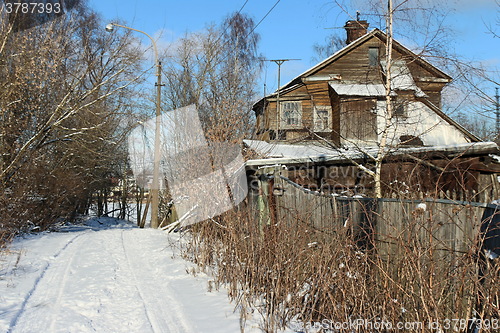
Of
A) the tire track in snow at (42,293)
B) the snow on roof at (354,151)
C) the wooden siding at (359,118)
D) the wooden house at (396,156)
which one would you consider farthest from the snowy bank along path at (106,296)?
the wooden siding at (359,118)

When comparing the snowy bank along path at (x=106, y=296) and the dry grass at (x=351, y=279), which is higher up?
the dry grass at (x=351, y=279)

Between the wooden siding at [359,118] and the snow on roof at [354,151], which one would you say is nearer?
the snow on roof at [354,151]

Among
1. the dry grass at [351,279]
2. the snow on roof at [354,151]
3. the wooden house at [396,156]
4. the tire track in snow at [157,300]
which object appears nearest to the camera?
the dry grass at [351,279]

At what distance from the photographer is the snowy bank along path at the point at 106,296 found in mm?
5043

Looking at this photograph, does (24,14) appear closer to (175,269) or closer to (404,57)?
(175,269)

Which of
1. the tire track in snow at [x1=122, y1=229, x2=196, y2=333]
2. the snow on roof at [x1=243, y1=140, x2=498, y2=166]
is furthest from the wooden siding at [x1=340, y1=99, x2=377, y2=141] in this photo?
the tire track in snow at [x1=122, y1=229, x2=196, y2=333]

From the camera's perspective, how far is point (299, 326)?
4.83 meters

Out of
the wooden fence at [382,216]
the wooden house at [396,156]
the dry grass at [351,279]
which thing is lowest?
the dry grass at [351,279]

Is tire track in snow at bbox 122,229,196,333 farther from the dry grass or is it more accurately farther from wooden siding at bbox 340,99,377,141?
wooden siding at bbox 340,99,377,141

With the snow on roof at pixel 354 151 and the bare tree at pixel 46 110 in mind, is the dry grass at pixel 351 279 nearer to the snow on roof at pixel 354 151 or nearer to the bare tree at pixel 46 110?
the snow on roof at pixel 354 151

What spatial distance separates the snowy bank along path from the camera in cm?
504

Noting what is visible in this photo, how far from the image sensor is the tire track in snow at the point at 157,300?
5023mm

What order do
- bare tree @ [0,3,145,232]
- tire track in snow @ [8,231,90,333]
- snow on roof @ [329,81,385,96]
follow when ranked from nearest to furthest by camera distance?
1. tire track in snow @ [8,231,90,333]
2. bare tree @ [0,3,145,232]
3. snow on roof @ [329,81,385,96]

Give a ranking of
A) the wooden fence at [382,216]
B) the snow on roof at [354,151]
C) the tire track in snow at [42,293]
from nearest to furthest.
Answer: the wooden fence at [382,216]
the tire track in snow at [42,293]
the snow on roof at [354,151]
